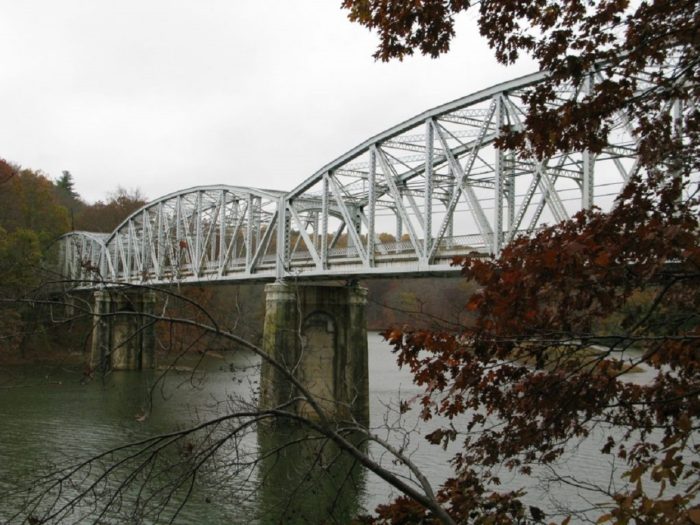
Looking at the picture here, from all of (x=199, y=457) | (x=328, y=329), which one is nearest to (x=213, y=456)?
(x=199, y=457)

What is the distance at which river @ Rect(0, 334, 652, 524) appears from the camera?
1095cm

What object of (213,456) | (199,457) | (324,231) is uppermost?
(324,231)

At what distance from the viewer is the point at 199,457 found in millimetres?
8297

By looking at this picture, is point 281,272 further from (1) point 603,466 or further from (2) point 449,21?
(2) point 449,21

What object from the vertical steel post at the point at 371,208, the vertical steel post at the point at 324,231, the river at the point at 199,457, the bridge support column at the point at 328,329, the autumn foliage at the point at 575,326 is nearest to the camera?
the autumn foliage at the point at 575,326

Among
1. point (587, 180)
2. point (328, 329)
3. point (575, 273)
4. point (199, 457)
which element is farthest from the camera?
point (328, 329)

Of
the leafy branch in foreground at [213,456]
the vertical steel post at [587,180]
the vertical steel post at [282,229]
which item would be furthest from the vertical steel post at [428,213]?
the leafy branch in foreground at [213,456]

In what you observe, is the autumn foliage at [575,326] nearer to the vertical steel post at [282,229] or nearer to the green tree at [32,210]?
Answer: the vertical steel post at [282,229]

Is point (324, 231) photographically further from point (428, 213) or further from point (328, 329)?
point (428, 213)

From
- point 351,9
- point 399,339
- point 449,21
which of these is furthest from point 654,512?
point 351,9

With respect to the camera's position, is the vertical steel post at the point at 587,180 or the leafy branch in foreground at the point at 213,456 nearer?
the leafy branch in foreground at the point at 213,456

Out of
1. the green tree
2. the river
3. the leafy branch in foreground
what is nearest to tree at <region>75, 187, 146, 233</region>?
the green tree

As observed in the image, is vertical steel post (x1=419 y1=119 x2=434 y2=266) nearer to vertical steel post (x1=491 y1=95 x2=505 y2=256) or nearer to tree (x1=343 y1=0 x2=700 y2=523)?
vertical steel post (x1=491 y1=95 x2=505 y2=256)

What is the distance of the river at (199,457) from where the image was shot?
1095 centimetres
